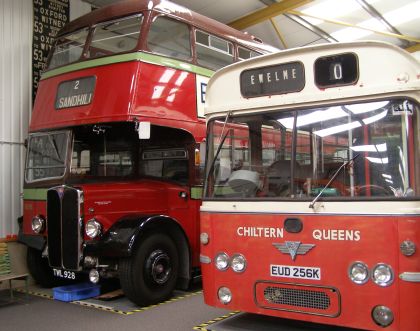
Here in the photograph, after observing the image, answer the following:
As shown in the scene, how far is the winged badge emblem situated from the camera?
409cm

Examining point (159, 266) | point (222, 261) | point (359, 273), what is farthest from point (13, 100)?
point (359, 273)

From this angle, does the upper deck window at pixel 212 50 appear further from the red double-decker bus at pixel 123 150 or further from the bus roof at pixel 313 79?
the bus roof at pixel 313 79

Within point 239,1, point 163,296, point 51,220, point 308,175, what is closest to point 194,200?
point 163,296

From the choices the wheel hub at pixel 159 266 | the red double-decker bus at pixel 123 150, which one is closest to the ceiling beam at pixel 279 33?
the red double-decker bus at pixel 123 150

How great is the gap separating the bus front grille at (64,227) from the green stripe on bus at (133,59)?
181 cm

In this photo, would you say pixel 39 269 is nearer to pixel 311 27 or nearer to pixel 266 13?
pixel 266 13

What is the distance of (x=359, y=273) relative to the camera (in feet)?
12.7

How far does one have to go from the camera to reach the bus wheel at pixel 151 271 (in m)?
6.21

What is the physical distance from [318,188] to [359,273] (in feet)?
2.43

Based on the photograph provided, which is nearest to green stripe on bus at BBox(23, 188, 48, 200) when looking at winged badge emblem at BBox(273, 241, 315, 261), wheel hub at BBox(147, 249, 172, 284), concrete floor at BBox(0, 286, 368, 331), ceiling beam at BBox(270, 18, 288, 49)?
concrete floor at BBox(0, 286, 368, 331)

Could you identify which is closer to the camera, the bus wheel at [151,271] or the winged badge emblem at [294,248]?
the winged badge emblem at [294,248]

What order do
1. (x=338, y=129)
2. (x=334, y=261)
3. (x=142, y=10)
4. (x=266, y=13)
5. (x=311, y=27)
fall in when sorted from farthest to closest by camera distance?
(x=311, y=27) → (x=266, y=13) → (x=142, y=10) → (x=338, y=129) → (x=334, y=261)

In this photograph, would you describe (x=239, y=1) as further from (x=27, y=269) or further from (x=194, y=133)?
(x=27, y=269)

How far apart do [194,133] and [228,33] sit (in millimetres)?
2072
